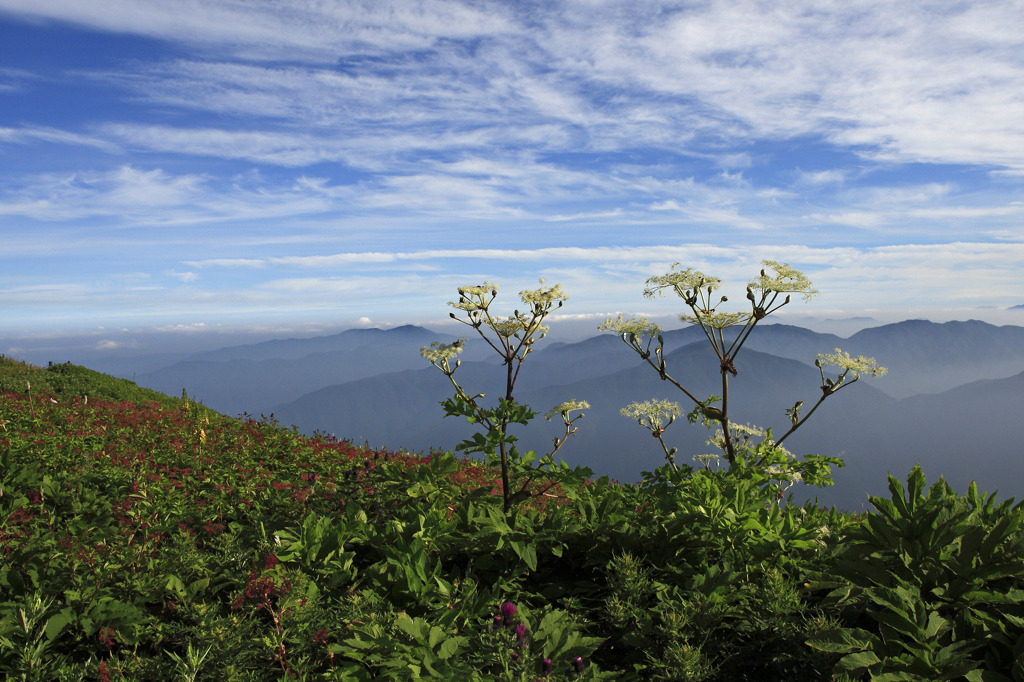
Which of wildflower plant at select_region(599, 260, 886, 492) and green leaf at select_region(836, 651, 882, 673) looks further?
wildflower plant at select_region(599, 260, 886, 492)

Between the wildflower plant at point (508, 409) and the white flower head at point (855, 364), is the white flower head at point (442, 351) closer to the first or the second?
the wildflower plant at point (508, 409)

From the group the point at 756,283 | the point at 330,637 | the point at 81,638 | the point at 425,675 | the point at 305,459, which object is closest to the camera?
the point at 425,675

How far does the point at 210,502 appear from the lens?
686 cm

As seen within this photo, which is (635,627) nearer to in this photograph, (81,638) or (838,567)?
(838,567)

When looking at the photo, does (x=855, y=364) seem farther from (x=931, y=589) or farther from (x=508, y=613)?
(x=508, y=613)

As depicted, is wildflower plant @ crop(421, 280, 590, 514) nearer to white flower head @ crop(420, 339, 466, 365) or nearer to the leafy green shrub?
white flower head @ crop(420, 339, 466, 365)

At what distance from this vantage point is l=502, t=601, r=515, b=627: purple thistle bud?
8.35 ft

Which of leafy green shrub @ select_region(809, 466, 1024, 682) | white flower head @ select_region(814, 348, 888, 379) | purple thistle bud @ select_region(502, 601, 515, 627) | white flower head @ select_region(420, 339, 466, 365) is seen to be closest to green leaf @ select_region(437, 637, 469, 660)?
purple thistle bud @ select_region(502, 601, 515, 627)

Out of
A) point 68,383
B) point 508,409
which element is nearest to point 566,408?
point 508,409

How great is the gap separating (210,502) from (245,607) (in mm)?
4285

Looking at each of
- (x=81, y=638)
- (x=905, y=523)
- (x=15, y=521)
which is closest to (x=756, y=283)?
(x=905, y=523)

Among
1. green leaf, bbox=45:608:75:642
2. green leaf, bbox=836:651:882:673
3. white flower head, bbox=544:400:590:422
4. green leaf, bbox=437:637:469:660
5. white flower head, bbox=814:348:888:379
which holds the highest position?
white flower head, bbox=814:348:888:379

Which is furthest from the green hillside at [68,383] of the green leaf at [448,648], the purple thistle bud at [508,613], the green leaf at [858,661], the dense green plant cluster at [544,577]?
the green leaf at [858,661]

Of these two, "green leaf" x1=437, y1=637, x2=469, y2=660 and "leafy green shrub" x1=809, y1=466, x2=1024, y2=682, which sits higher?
"leafy green shrub" x1=809, y1=466, x2=1024, y2=682
